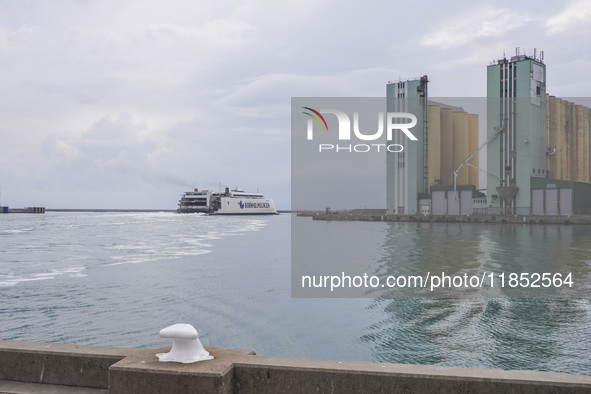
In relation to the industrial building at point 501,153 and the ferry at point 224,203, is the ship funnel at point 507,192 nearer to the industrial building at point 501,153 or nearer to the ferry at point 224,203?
the industrial building at point 501,153

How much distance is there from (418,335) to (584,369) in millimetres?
4267

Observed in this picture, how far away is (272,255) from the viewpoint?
137ft

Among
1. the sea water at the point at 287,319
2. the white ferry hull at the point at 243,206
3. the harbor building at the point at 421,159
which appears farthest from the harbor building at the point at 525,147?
the white ferry hull at the point at 243,206

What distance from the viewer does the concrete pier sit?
16.3 ft

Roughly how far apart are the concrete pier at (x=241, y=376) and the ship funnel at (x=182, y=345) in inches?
4.1

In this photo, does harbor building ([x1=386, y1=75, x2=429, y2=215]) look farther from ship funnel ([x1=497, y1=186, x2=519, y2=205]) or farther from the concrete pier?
the concrete pier

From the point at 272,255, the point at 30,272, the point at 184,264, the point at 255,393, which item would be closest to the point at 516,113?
the point at 272,255

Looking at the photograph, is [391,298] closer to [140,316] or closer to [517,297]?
[517,297]

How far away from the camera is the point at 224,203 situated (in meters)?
173

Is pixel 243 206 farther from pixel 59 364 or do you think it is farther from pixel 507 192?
pixel 59 364

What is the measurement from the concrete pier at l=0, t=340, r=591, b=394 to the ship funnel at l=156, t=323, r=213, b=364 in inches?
4.1

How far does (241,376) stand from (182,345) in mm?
737

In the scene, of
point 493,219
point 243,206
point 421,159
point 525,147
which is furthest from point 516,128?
point 243,206

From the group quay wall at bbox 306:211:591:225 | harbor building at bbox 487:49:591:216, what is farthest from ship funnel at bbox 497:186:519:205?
quay wall at bbox 306:211:591:225
